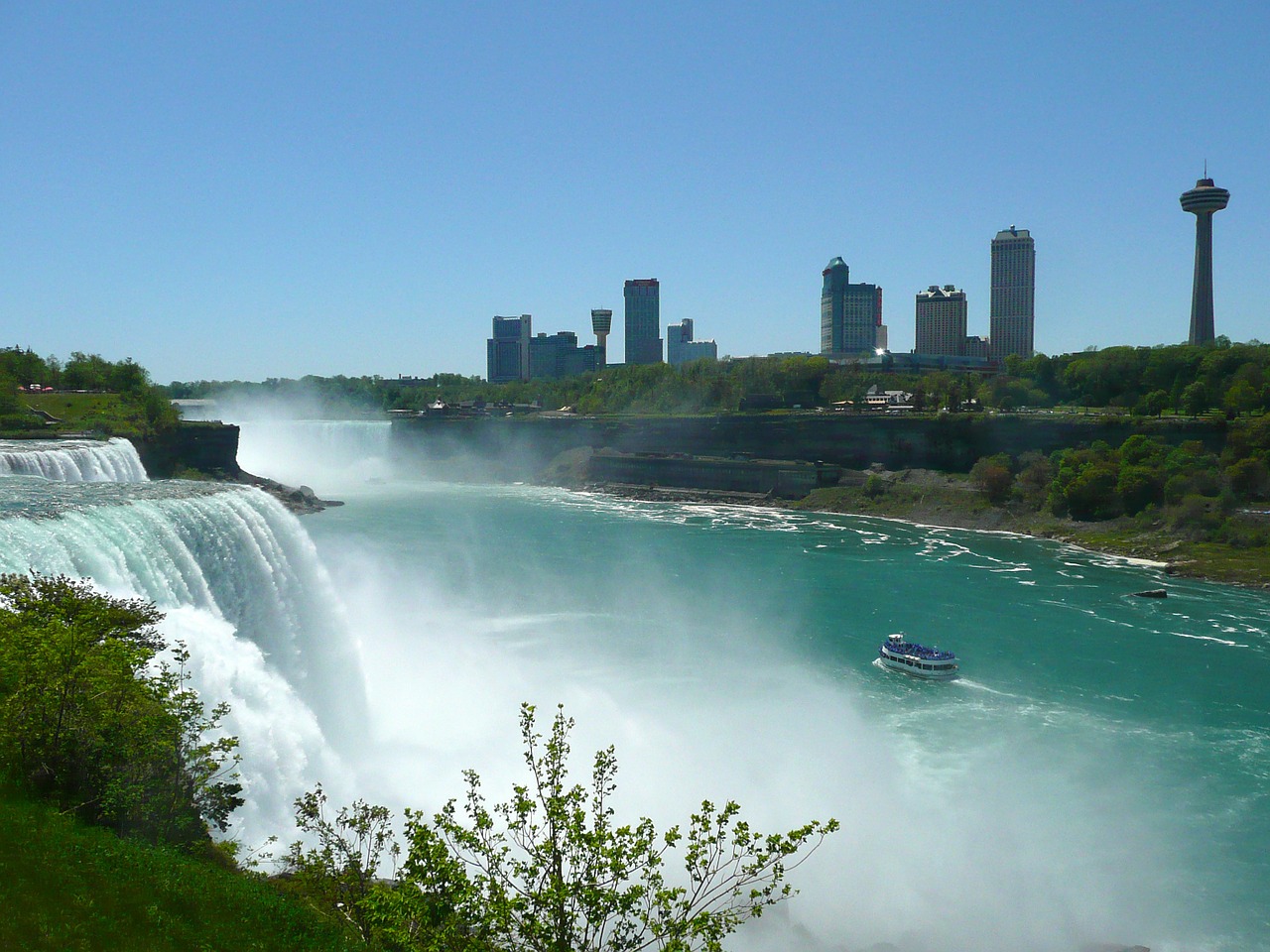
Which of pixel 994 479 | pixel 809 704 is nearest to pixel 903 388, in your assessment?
pixel 994 479

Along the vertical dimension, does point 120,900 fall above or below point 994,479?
below

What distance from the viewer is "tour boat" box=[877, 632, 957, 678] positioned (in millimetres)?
27594

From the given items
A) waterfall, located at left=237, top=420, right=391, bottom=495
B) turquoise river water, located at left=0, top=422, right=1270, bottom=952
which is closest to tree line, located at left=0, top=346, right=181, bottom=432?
turquoise river water, located at left=0, top=422, right=1270, bottom=952

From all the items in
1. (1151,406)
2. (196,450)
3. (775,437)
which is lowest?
(196,450)

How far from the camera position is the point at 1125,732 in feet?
78.0

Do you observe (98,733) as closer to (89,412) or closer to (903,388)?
(89,412)

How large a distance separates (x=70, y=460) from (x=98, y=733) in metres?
21.6

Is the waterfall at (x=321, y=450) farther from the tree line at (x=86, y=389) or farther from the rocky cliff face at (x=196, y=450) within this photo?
the rocky cliff face at (x=196, y=450)

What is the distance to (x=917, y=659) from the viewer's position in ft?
91.0

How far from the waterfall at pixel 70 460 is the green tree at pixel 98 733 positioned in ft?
59.3

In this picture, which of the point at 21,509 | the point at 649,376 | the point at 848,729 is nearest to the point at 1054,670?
the point at 848,729

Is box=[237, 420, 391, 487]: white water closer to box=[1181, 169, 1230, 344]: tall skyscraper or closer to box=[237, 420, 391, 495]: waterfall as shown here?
box=[237, 420, 391, 495]: waterfall

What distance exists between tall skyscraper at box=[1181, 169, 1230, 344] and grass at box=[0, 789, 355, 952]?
5708 inches

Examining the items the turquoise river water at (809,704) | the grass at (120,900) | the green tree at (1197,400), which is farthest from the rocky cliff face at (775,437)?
the grass at (120,900)
